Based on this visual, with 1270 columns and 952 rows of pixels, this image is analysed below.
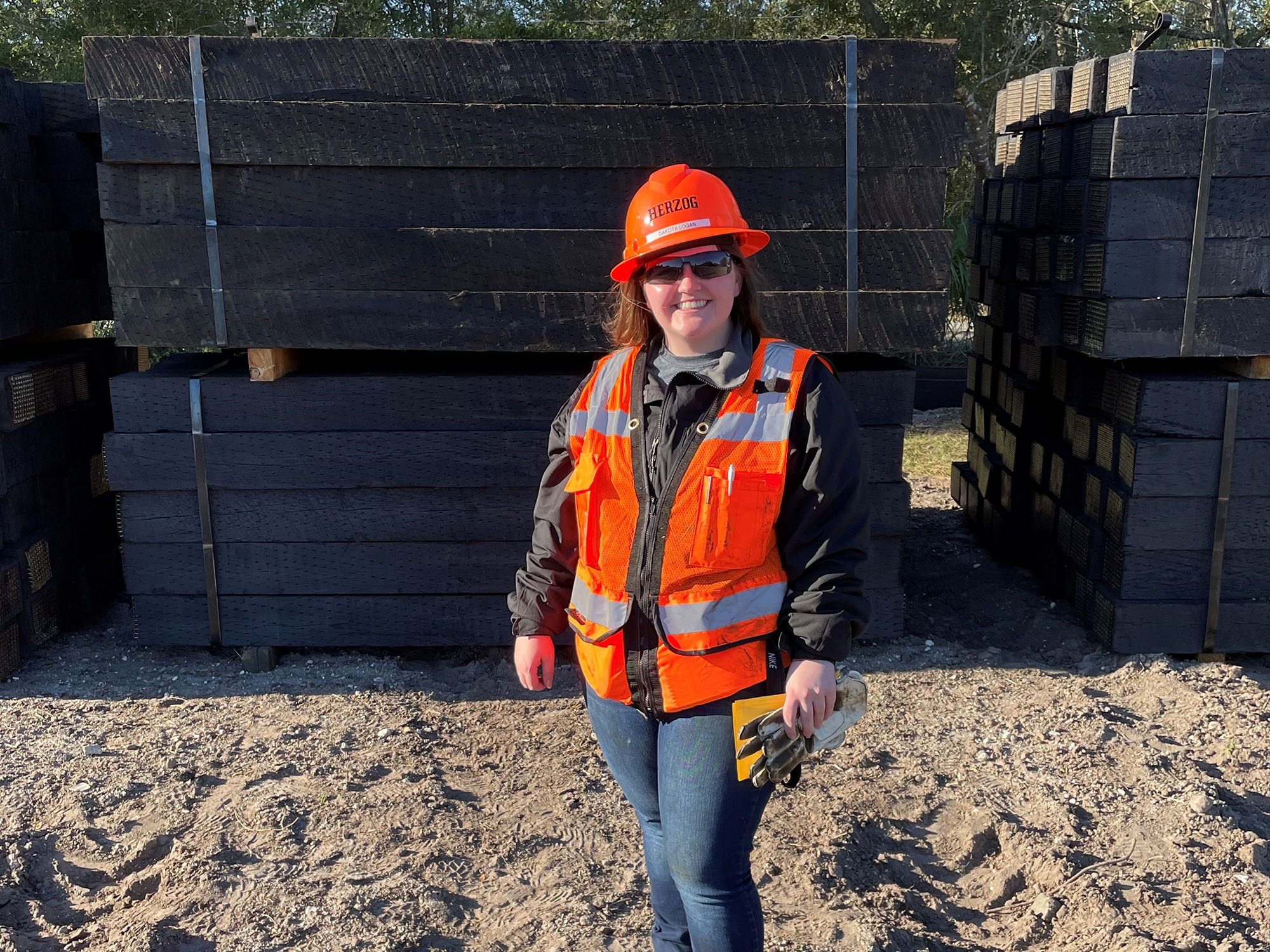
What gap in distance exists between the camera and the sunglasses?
7.70 feet

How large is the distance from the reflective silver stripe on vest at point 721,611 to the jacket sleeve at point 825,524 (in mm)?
47

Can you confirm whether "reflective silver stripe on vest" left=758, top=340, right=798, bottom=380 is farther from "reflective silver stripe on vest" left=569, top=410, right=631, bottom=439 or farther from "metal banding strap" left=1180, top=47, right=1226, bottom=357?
"metal banding strap" left=1180, top=47, right=1226, bottom=357

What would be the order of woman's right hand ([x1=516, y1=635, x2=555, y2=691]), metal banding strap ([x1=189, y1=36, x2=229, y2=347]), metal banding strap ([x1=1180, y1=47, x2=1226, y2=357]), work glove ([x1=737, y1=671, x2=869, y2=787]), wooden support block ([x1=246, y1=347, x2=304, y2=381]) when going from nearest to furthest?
1. work glove ([x1=737, y1=671, x2=869, y2=787])
2. woman's right hand ([x1=516, y1=635, x2=555, y2=691])
3. metal banding strap ([x1=189, y1=36, x2=229, y2=347])
4. metal banding strap ([x1=1180, y1=47, x2=1226, y2=357])
5. wooden support block ([x1=246, y1=347, x2=304, y2=381])

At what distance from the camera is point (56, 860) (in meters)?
3.53

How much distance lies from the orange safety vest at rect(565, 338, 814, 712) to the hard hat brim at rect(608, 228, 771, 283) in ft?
0.82

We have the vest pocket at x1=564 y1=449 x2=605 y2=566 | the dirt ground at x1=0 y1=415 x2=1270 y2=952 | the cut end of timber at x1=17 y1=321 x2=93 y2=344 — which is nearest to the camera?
the vest pocket at x1=564 y1=449 x2=605 y2=566

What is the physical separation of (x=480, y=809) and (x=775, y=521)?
197cm

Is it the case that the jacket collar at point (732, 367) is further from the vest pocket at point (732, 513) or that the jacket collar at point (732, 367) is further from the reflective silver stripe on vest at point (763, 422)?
the vest pocket at point (732, 513)

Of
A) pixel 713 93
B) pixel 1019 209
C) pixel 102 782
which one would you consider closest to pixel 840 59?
pixel 713 93

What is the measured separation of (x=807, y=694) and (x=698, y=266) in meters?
0.89

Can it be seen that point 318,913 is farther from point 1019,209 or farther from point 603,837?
point 1019,209

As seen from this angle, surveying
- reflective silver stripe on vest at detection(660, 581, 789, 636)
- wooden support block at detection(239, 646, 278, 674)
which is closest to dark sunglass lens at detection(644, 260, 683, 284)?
reflective silver stripe on vest at detection(660, 581, 789, 636)

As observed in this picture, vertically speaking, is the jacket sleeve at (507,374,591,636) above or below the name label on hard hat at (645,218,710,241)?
below

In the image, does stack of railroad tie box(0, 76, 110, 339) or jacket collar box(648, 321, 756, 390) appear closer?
jacket collar box(648, 321, 756, 390)
